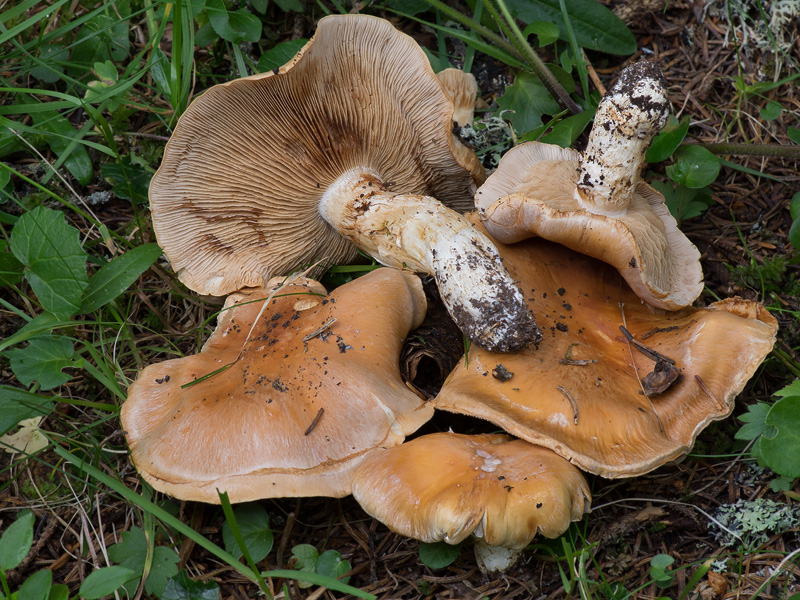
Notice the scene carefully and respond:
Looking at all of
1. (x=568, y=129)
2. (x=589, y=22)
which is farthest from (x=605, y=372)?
(x=589, y=22)

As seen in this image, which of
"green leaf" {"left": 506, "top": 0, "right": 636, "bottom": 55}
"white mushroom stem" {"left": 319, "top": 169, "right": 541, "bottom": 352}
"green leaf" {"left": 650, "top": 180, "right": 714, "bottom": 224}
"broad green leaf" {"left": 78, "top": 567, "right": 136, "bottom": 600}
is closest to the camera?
"broad green leaf" {"left": 78, "top": 567, "right": 136, "bottom": 600}

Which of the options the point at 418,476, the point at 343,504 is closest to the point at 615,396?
the point at 418,476

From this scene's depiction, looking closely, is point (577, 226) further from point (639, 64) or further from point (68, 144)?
point (68, 144)

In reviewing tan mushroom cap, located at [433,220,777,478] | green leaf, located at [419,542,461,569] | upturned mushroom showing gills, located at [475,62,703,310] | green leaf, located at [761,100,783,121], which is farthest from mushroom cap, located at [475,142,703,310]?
green leaf, located at [419,542,461,569]

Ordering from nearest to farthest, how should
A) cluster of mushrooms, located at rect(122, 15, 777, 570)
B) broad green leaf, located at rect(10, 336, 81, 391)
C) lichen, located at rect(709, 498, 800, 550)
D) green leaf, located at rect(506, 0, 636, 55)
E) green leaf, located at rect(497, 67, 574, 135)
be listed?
1. cluster of mushrooms, located at rect(122, 15, 777, 570)
2. lichen, located at rect(709, 498, 800, 550)
3. broad green leaf, located at rect(10, 336, 81, 391)
4. green leaf, located at rect(497, 67, 574, 135)
5. green leaf, located at rect(506, 0, 636, 55)

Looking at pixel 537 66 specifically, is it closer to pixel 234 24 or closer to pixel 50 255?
pixel 234 24

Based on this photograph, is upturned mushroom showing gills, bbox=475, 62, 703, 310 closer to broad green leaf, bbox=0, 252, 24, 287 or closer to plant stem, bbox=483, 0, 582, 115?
plant stem, bbox=483, 0, 582, 115
